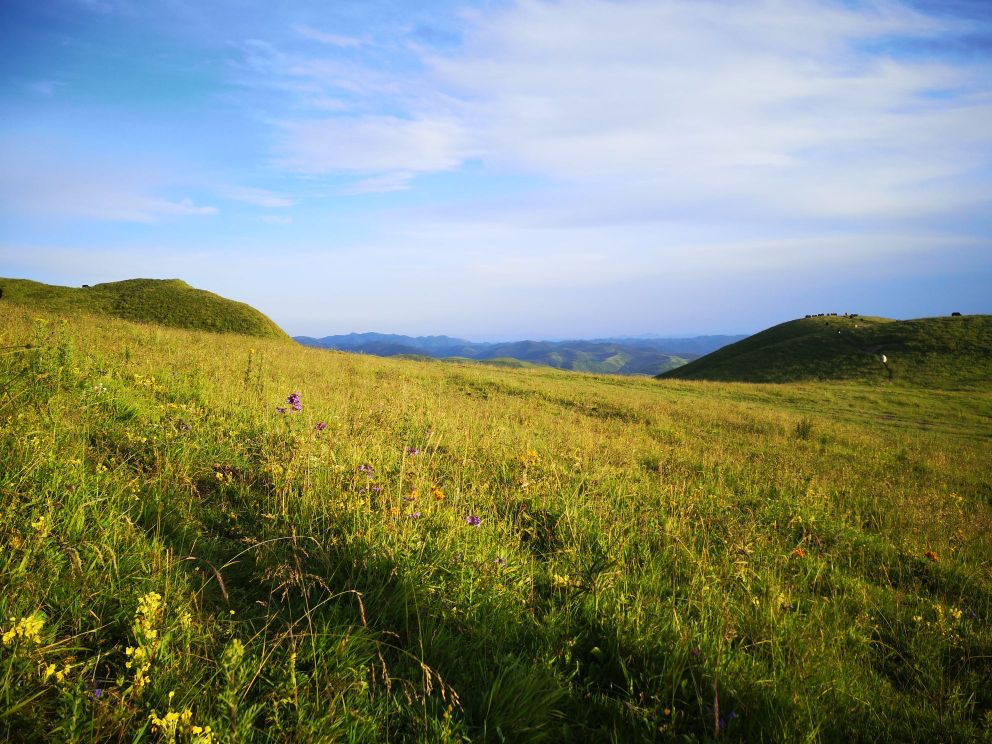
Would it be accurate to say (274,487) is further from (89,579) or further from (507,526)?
(507,526)

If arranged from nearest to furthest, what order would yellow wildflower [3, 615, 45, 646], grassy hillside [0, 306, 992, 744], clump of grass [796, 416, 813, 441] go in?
1. yellow wildflower [3, 615, 45, 646]
2. grassy hillside [0, 306, 992, 744]
3. clump of grass [796, 416, 813, 441]

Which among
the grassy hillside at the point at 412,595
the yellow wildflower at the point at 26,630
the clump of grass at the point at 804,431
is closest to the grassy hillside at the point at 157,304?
the grassy hillside at the point at 412,595

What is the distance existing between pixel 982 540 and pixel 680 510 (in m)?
4.69

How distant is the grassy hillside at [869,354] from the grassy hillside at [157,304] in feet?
173

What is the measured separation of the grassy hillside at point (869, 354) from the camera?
42.3 m

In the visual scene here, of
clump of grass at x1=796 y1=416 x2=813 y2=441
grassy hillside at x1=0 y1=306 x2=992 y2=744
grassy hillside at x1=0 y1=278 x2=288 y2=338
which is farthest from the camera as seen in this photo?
grassy hillside at x1=0 y1=278 x2=288 y2=338

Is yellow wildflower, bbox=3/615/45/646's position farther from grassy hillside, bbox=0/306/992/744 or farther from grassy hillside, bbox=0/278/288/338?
grassy hillside, bbox=0/278/288/338

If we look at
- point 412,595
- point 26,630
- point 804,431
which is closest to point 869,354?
point 804,431

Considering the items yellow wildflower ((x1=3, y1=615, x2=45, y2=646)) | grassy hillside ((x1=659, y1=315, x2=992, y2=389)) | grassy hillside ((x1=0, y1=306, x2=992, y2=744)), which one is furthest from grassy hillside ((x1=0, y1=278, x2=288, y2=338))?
grassy hillside ((x1=659, y1=315, x2=992, y2=389))

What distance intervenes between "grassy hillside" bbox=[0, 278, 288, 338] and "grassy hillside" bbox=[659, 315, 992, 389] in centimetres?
5281

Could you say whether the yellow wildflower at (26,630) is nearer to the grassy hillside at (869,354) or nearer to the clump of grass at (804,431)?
the clump of grass at (804,431)

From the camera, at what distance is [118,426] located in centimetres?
503

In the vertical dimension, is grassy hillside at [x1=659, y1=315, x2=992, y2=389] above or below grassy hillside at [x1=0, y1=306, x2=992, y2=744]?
above

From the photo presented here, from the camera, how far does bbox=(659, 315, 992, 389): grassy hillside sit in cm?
4234
